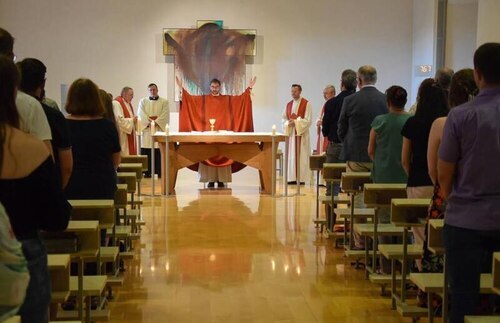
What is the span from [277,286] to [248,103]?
6.28 metres

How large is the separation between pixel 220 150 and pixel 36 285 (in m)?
8.49

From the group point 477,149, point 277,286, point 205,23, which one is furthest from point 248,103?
point 477,149

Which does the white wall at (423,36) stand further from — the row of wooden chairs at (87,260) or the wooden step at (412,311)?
the wooden step at (412,311)

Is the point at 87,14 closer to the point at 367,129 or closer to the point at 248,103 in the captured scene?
the point at 248,103

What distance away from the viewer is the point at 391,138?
18.2 ft

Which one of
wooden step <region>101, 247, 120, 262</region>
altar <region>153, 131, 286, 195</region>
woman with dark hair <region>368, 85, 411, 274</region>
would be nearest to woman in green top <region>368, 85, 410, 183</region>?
woman with dark hair <region>368, 85, 411, 274</region>

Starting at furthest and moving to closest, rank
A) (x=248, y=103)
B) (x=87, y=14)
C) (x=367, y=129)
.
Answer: (x=87, y=14)
(x=248, y=103)
(x=367, y=129)

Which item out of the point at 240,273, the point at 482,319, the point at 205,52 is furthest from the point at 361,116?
the point at 205,52

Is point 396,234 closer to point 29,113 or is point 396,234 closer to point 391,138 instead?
point 391,138

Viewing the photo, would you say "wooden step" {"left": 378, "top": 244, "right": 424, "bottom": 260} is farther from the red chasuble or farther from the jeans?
the red chasuble

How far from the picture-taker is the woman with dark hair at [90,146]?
4840mm

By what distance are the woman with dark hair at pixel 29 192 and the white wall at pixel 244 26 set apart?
454 inches

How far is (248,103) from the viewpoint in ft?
37.9

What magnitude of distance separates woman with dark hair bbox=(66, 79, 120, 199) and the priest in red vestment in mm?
6587
